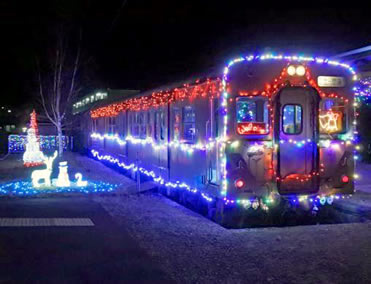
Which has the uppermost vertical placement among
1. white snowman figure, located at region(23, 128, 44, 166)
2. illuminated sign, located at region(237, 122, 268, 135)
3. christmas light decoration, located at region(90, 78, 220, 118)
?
christmas light decoration, located at region(90, 78, 220, 118)

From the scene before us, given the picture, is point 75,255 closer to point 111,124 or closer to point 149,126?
point 149,126

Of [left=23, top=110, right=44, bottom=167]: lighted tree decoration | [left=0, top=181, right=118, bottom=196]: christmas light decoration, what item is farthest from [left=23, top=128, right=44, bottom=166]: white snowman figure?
[left=0, top=181, right=118, bottom=196]: christmas light decoration

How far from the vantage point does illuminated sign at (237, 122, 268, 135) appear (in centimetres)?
934

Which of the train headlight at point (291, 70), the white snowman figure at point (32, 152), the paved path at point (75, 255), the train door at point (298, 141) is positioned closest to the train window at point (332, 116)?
the train door at point (298, 141)

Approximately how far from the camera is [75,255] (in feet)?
23.8

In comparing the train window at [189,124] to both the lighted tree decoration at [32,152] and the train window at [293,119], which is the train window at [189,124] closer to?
the train window at [293,119]

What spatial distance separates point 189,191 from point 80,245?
4551 millimetres

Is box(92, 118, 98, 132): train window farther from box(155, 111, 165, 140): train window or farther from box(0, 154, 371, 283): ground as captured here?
box(0, 154, 371, 283): ground

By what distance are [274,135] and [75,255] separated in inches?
162

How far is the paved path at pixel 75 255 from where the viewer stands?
6262mm

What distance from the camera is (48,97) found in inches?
1417

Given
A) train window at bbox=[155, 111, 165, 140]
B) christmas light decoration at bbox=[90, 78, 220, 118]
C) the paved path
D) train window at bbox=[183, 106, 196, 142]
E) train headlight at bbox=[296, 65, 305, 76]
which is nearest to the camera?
A: the paved path

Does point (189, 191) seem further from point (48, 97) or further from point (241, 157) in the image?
point (48, 97)

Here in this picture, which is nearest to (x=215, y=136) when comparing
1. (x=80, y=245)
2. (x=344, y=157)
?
(x=344, y=157)
